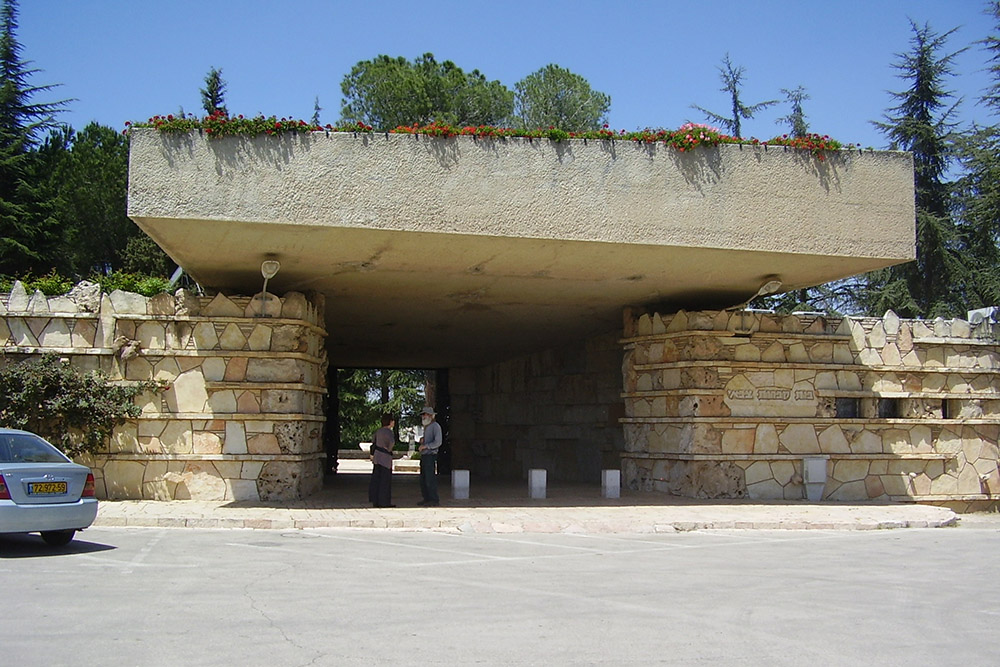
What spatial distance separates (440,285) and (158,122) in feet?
18.6

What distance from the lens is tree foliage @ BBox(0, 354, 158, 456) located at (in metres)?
14.2

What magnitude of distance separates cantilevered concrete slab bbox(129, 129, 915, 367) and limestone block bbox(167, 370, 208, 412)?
72.9 inches

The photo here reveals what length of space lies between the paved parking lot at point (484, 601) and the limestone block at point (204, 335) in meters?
3.63

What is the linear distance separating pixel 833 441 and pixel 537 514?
20.9 feet

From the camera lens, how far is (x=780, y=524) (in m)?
13.8

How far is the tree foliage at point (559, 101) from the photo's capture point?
43.4 m

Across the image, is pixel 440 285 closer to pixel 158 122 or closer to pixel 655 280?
pixel 655 280

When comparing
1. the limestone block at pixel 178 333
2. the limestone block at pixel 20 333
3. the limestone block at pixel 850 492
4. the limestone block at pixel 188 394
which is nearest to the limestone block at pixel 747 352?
the limestone block at pixel 850 492

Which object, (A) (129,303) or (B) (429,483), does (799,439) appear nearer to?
(B) (429,483)

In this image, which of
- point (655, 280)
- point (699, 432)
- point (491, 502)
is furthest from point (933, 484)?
point (491, 502)

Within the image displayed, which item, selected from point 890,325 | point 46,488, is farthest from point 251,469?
point 890,325

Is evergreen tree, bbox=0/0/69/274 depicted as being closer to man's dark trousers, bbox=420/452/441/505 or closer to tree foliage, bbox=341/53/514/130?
tree foliage, bbox=341/53/514/130

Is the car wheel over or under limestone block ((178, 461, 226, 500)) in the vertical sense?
under

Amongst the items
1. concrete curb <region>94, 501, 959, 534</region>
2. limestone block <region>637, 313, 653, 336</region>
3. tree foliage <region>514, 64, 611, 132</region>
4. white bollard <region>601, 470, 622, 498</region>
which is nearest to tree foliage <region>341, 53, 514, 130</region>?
tree foliage <region>514, 64, 611, 132</region>
